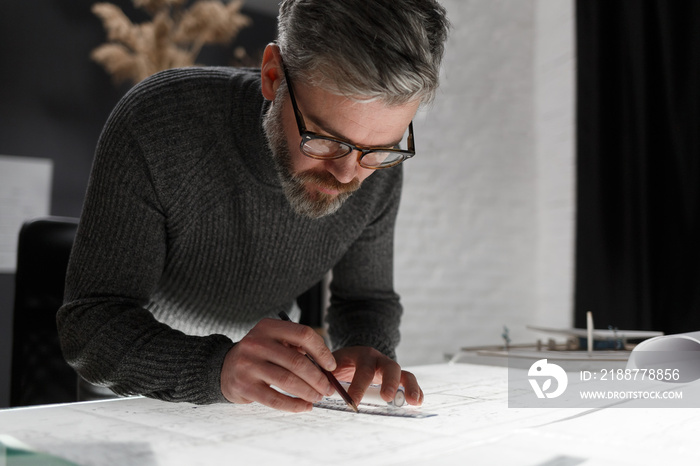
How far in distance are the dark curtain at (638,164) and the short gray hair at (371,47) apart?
1739 millimetres

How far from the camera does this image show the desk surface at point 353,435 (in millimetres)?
626

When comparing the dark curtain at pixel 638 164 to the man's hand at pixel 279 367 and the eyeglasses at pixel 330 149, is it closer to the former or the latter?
the eyeglasses at pixel 330 149

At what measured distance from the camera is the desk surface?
0.63m

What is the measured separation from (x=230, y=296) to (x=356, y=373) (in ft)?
1.42

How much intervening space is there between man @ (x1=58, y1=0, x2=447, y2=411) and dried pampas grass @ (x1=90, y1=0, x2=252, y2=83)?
2103 millimetres

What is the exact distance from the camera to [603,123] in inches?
105

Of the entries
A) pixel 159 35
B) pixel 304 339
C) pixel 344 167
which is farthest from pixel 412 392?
pixel 159 35

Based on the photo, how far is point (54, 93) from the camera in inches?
139

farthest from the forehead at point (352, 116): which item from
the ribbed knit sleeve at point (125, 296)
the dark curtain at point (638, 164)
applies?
the dark curtain at point (638, 164)

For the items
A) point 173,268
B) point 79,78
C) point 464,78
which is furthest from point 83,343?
point 79,78

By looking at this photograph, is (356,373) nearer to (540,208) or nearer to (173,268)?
(173,268)

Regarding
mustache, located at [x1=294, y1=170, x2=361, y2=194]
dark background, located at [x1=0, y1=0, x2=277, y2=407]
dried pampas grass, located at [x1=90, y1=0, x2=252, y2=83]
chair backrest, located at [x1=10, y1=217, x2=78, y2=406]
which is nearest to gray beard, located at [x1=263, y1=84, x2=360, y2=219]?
mustache, located at [x1=294, y1=170, x2=361, y2=194]

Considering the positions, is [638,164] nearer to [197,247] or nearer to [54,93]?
[197,247]

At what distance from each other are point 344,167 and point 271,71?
0.76 feet
